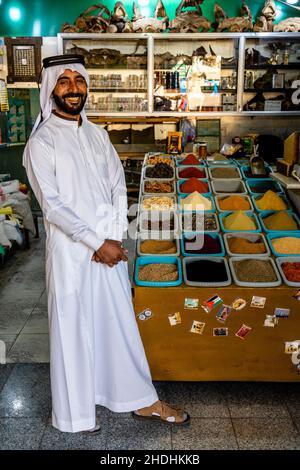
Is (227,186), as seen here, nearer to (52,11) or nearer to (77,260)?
(77,260)

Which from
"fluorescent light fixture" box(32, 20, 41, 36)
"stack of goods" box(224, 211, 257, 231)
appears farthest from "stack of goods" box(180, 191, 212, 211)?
"fluorescent light fixture" box(32, 20, 41, 36)

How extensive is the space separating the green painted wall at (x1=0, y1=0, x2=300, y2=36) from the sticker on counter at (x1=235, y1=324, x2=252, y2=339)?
16.5 ft

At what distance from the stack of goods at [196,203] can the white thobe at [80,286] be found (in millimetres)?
1026

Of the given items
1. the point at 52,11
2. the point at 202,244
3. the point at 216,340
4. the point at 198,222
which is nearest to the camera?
the point at 216,340

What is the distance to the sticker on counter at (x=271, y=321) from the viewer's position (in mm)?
2664

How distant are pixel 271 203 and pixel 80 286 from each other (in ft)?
5.66

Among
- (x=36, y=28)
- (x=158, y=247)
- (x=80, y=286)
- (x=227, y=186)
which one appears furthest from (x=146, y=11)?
(x=80, y=286)

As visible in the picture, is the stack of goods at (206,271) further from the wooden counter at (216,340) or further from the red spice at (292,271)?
the red spice at (292,271)

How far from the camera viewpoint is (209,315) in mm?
2676

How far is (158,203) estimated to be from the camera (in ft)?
11.3

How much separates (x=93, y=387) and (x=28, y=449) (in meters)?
0.43

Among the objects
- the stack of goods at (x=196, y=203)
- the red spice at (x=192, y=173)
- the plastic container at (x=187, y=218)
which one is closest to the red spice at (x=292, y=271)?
the plastic container at (x=187, y=218)

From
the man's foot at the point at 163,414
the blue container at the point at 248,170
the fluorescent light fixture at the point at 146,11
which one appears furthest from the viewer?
the fluorescent light fixture at the point at 146,11
